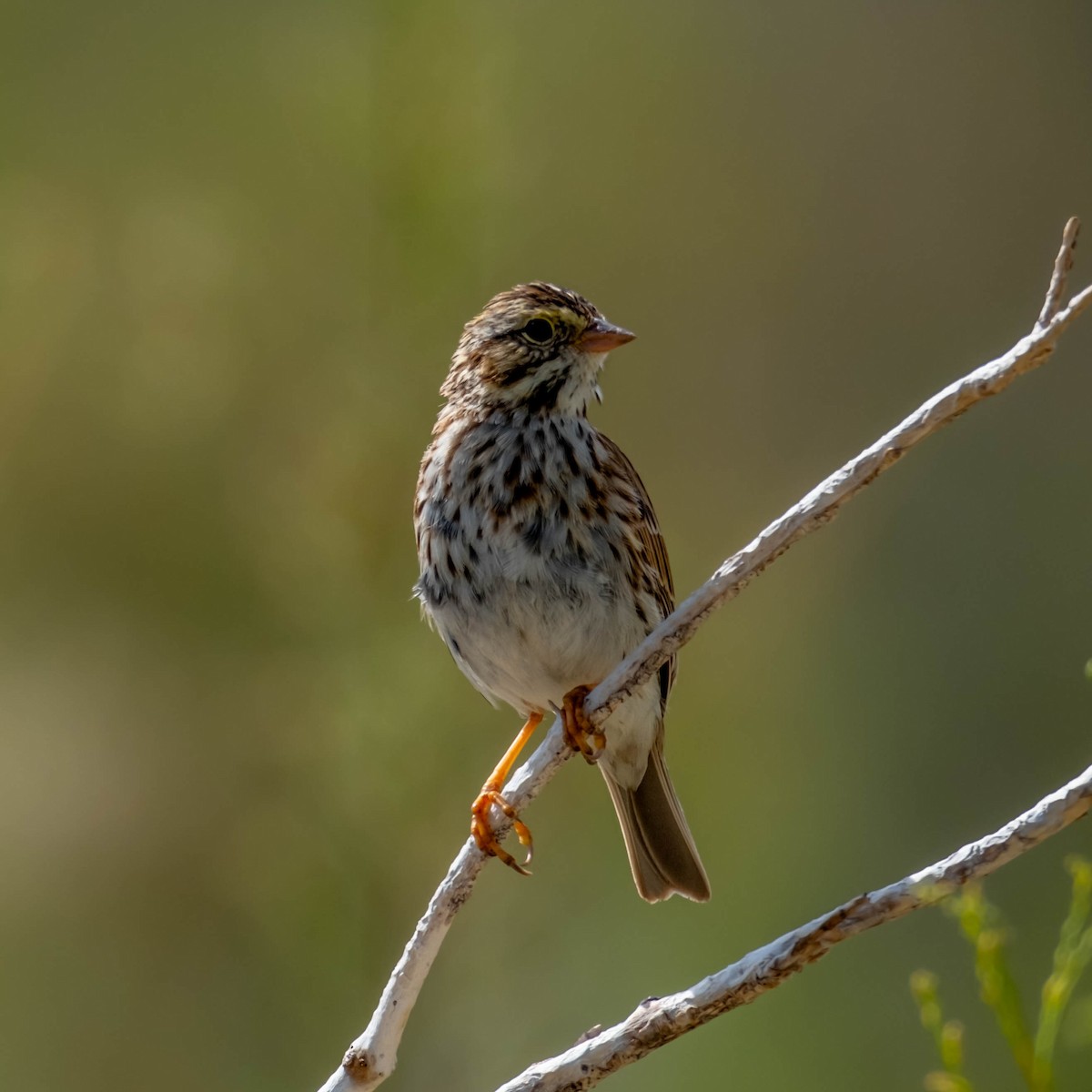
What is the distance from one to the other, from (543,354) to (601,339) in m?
0.14

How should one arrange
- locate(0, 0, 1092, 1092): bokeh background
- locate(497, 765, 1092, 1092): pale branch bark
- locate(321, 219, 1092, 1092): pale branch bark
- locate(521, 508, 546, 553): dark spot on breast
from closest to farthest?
locate(497, 765, 1092, 1092): pale branch bark → locate(321, 219, 1092, 1092): pale branch bark → locate(521, 508, 546, 553): dark spot on breast → locate(0, 0, 1092, 1092): bokeh background

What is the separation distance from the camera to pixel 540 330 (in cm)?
345

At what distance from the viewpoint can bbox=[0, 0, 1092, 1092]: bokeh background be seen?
507cm

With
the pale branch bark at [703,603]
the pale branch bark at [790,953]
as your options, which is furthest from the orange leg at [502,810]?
the pale branch bark at [790,953]

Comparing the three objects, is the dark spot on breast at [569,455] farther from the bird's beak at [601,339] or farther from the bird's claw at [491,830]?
the bird's claw at [491,830]

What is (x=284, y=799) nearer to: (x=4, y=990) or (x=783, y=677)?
(x=4, y=990)

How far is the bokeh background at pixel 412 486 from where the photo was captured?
507 centimetres

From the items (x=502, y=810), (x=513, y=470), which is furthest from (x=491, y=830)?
(x=513, y=470)

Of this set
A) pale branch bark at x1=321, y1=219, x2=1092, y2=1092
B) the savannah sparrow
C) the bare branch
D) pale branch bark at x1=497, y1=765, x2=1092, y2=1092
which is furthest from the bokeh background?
the bare branch

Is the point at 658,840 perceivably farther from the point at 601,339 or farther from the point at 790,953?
the point at 790,953

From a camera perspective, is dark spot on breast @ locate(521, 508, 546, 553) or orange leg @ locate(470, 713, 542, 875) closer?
orange leg @ locate(470, 713, 542, 875)

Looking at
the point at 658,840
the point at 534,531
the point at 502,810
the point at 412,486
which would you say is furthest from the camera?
the point at 412,486

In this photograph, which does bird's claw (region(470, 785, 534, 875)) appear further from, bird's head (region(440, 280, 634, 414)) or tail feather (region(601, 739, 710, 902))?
bird's head (region(440, 280, 634, 414))

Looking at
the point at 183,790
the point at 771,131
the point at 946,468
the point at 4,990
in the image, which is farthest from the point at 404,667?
the point at 771,131
